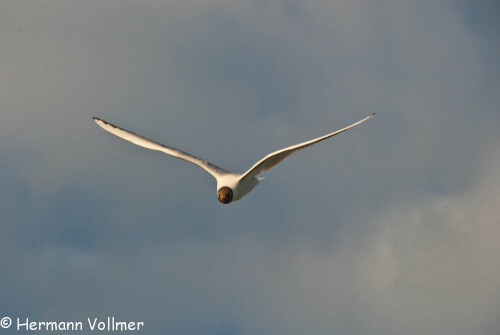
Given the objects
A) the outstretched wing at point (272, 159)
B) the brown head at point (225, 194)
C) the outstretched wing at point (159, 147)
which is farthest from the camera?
the outstretched wing at point (159, 147)

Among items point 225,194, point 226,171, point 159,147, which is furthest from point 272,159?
point 159,147

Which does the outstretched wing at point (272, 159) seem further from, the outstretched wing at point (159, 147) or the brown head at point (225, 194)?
the outstretched wing at point (159, 147)

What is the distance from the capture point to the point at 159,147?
60.3 meters

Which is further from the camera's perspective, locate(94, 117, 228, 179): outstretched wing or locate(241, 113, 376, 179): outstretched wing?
locate(94, 117, 228, 179): outstretched wing

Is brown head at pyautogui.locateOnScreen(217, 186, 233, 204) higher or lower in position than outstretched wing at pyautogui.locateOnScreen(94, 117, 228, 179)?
lower

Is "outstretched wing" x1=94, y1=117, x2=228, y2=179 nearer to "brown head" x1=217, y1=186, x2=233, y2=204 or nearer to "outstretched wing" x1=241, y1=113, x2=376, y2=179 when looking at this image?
"brown head" x1=217, y1=186, x2=233, y2=204

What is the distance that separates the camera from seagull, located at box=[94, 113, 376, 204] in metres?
52.9

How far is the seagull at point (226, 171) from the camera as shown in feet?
174

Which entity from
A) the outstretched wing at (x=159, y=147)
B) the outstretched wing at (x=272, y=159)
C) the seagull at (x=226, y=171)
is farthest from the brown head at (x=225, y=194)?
the outstretched wing at (x=159, y=147)

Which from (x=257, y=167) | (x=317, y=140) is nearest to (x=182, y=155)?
(x=257, y=167)

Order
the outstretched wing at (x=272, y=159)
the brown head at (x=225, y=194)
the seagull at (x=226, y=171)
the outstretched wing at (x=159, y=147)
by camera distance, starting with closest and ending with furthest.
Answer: the outstretched wing at (x=272, y=159), the seagull at (x=226, y=171), the brown head at (x=225, y=194), the outstretched wing at (x=159, y=147)

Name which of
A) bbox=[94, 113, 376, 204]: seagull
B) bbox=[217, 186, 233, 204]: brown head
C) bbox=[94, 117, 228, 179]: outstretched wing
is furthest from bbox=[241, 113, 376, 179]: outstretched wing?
bbox=[94, 117, 228, 179]: outstretched wing

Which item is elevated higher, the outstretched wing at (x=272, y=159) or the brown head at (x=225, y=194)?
the outstretched wing at (x=272, y=159)

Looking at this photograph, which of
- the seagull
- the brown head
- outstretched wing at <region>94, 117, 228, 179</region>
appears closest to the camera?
the seagull
